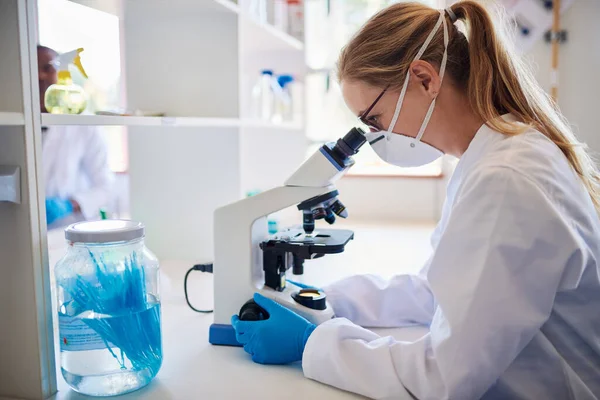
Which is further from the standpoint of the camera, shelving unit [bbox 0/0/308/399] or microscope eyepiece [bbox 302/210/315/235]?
shelving unit [bbox 0/0/308/399]

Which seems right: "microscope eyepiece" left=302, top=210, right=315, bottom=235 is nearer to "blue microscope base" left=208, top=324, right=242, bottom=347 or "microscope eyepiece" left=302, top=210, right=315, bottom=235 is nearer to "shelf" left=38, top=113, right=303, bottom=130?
"blue microscope base" left=208, top=324, right=242, bottom=347

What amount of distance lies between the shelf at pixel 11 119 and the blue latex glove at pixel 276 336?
1.71 ft

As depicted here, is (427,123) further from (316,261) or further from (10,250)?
(316,261)

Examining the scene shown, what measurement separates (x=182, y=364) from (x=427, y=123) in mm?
650

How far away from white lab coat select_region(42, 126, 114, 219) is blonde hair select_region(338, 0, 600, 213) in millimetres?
1863

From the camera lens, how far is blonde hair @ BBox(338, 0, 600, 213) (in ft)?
3.18

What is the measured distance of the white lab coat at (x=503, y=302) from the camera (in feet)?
2.56

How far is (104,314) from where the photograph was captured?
2.87ft

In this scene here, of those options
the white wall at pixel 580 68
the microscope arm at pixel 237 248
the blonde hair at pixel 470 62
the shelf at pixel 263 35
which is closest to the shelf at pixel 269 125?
the shelf at pixel 263 35

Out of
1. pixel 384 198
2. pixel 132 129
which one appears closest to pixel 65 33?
pixel 132 129

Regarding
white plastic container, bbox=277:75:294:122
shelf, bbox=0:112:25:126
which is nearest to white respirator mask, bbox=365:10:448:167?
shelf, bbox=0:112:25:126

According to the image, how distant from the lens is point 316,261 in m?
1.83

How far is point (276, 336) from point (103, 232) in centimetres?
36

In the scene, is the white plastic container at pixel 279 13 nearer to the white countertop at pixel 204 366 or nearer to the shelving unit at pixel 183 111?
the shelving unit at pixel 183 111
